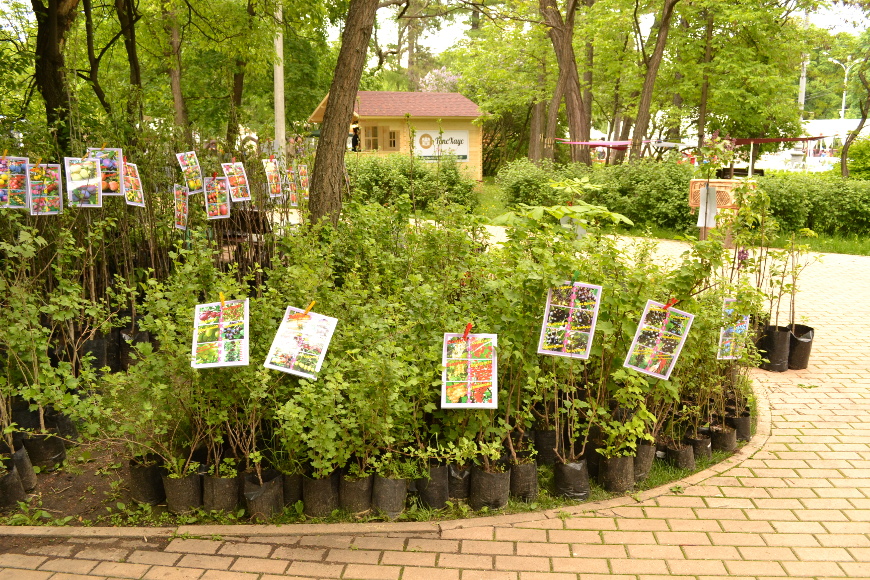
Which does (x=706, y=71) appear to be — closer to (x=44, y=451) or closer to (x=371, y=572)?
(x=44, y=451)

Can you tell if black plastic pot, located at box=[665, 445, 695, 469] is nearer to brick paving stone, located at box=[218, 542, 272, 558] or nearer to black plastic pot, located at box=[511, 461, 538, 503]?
black plastic pot, located at box=[511, 461, 538, 503]

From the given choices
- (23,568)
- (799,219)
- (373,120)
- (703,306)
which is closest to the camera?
(23,568)

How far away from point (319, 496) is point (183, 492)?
69 centimetres

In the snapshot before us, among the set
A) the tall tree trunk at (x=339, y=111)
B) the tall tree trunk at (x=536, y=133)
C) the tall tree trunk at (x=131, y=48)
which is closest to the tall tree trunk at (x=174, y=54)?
the tall tree trunk at (x=131, y=48)

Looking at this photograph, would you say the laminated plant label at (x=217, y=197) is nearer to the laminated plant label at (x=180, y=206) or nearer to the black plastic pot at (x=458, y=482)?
the laminated plant label at (x=180, y=206)

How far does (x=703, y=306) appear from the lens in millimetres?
4754

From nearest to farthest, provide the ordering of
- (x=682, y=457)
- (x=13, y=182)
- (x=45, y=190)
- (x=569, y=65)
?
(x=682, y=457)
(x=13, y=182)
(x=45, y=190)
(x=569, y=65)

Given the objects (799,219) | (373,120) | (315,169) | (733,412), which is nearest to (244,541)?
(733,412)

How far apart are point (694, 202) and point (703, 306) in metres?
6.93

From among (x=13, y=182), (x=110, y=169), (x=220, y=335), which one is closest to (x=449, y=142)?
(x=110, y=169)

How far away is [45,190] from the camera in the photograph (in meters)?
5.57

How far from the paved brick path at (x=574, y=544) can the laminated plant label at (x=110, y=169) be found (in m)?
2.98

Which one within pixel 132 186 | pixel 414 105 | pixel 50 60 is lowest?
pixel 132 186

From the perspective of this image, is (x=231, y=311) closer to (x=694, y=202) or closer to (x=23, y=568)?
(x=23, y=568)
